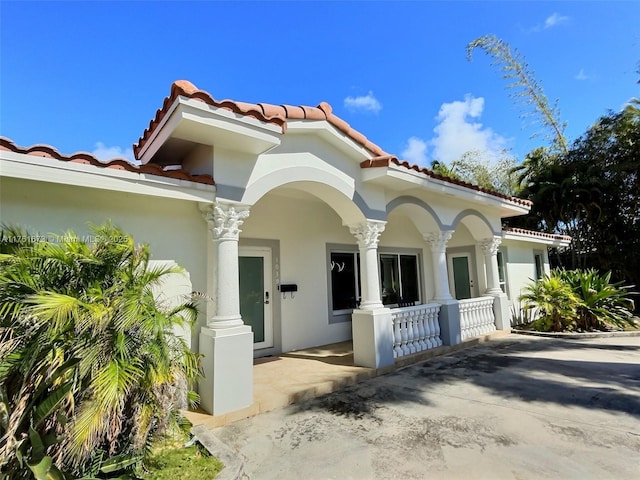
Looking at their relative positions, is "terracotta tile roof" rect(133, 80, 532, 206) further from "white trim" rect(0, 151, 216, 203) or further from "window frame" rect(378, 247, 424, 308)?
"window frame" rect(378, 247, 424, 308)

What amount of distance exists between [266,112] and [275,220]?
3.22 m

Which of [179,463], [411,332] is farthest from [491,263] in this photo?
[179,463]

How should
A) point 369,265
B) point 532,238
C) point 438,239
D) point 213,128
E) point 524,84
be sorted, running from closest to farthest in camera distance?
point 213,128, point 369,265, point 438,239, point 532,238, point 524,84

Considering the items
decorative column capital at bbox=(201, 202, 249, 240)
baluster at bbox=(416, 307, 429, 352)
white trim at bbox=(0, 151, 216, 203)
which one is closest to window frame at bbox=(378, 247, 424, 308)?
baluster at bbox=(416, 307, 429, 352)

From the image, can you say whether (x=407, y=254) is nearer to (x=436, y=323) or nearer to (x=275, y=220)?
(x=436, y=323)

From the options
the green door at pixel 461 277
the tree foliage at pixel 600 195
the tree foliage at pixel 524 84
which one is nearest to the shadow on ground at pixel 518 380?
the green door at pixel 461 277

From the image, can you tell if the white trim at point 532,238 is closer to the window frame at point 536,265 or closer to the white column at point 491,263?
the window frame at point 536,265

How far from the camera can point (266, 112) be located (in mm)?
5176

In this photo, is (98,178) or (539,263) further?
(539,263)

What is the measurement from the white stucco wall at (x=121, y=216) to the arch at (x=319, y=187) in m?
1.03

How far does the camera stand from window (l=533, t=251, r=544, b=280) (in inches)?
542

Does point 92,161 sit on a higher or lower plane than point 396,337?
higher

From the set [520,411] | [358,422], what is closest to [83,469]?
[358,422]

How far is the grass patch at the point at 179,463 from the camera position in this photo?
3.09 meters
